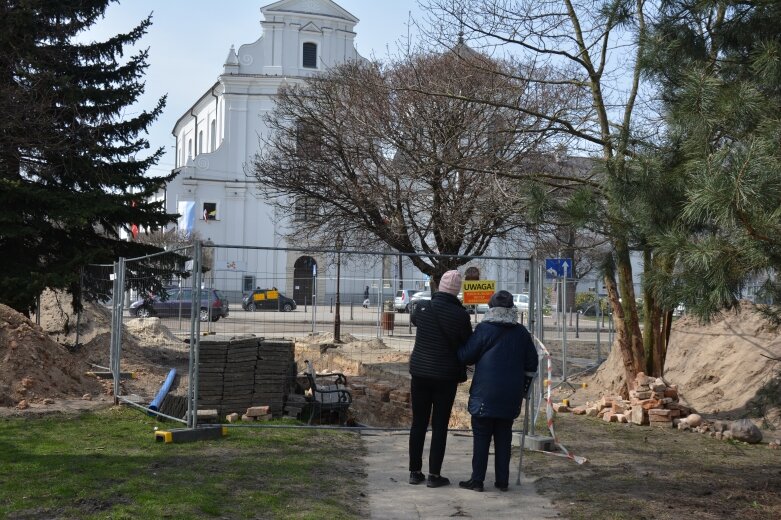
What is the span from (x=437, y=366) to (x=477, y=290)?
3513 millimetres

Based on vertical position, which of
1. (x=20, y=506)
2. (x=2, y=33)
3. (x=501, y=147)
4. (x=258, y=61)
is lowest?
(x=20, y=506)

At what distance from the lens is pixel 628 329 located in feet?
46.8

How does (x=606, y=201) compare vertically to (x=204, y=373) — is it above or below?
above

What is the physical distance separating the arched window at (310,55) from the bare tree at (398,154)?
29.7 m

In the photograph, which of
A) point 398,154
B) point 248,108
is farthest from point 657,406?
point 248,108

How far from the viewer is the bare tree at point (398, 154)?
2308cm

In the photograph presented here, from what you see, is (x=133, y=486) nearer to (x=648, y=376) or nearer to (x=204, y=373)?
(x=204, y=373)

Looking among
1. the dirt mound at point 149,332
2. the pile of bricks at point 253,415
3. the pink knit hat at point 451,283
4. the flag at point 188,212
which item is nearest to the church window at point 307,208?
the dirt mound at point 149,332

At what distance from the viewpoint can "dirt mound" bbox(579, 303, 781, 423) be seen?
1409cm

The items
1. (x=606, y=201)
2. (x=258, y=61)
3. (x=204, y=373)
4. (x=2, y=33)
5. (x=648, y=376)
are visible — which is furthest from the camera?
(x=258, y=61)

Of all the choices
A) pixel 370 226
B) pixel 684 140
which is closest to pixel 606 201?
pixel 684 140

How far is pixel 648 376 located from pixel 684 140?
7348 mm

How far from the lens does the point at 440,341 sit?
8.10 metres

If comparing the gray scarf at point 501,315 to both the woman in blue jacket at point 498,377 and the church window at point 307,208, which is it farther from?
the church window at point 307,208
